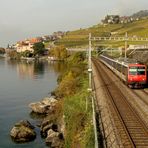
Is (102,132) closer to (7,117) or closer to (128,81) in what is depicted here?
(128,81)

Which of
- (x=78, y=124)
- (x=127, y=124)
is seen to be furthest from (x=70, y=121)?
(x=127, y=124)

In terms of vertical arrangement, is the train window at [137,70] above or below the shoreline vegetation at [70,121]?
above

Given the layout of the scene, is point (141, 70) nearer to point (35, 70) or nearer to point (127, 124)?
point (127, 124)

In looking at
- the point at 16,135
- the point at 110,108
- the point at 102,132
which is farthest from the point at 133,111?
the point at 16,135

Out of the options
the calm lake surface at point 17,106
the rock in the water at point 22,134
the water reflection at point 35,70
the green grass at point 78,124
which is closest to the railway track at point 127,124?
the green grass at point 78,124

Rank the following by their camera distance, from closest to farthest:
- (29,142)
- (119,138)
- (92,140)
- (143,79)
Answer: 1. (92,140)
2. (119,138)
3. (29,142)
4. (143,79)

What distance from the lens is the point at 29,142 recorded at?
38.1 m

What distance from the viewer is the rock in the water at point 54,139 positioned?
35375 millimetres

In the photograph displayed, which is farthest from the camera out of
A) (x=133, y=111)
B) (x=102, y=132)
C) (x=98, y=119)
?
(x=133, y=111)

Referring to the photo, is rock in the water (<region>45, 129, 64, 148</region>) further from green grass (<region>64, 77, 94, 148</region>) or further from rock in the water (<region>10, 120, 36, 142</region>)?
green grass (<region>64, 77, 94, 148</region>)

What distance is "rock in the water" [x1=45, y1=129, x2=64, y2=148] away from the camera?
35.4 m

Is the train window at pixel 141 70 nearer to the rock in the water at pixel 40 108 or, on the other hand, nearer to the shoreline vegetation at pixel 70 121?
the shoreline vegetation at pixel 70 121

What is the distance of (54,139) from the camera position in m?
36.1

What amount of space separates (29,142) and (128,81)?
14.9m
